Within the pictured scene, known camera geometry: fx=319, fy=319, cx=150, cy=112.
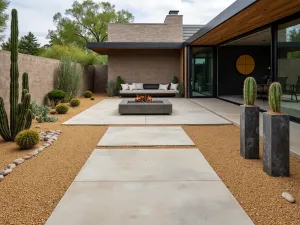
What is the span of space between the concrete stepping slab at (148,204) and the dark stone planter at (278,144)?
795mm

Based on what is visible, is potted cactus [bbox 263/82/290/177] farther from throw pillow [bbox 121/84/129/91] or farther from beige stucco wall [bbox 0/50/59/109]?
throw pillow [bbox 121/84/129/91]

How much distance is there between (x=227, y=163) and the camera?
459 cm

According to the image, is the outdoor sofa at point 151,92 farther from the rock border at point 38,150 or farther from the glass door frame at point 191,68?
the rock border at point 38,150

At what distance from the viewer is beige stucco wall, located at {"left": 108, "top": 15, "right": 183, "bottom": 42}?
1942 cm

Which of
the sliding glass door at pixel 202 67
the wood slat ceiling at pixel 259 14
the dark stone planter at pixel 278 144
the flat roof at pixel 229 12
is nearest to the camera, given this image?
the dark stone planter at pixel 278 144

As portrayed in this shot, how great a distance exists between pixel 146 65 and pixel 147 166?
50.5ft

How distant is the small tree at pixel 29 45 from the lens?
38.6 m

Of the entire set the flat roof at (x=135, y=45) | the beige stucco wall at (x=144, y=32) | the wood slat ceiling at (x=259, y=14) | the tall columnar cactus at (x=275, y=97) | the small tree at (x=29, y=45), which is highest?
the small tree at (x=29, y=45)

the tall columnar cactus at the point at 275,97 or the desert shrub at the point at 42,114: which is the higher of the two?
the tall columnar cactus at the point at 275,97

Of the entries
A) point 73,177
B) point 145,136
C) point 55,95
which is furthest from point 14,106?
point 55,95

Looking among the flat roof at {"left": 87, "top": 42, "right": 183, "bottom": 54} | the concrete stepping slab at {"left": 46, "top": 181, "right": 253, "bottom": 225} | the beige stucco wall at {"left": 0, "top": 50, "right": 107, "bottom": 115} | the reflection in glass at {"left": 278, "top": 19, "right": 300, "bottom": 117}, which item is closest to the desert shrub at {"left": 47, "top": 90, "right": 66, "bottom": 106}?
the beige stucco wall at {"left": 0, "top": 50, "right": 107, "bottom": 115}

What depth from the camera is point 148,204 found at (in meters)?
3.06

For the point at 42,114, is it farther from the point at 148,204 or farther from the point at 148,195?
the point at 148,204

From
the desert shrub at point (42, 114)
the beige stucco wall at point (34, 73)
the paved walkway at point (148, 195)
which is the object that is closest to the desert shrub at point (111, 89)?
the beige stucco wall at point (34, 73)
